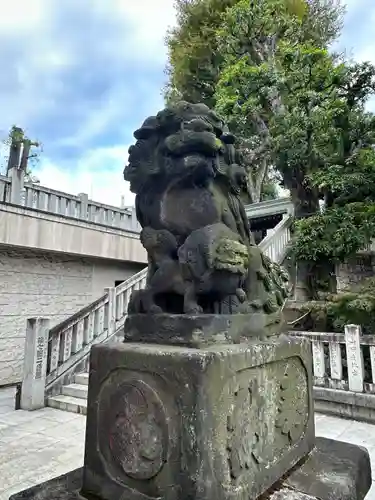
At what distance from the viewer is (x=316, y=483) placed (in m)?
1.65

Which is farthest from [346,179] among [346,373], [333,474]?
[333,474]

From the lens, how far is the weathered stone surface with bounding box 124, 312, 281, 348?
1542 millimetres

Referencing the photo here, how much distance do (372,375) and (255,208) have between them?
7.39 meters

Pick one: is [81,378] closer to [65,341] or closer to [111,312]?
[65,341]

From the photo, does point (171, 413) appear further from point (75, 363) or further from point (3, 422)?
point (75, 363)

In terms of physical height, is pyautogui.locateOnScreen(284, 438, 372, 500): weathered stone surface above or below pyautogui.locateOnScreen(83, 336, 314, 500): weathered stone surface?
below

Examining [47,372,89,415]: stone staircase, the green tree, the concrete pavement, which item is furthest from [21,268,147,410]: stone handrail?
the green tree

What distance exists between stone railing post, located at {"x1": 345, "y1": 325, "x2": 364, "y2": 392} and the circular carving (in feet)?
11.6

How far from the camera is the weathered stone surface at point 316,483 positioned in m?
1.55

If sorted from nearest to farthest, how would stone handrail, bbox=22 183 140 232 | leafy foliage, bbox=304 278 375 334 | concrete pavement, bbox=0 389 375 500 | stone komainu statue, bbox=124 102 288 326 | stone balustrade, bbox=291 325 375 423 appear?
stone komainu statue, bbox=124 102 288 326
concrete pavement, bbox=0 389 375 500
stone balustrade, bbox=291 325 375 423
leafy foliage, bbox=304 278 375 334
stone handrail, bbox=22 183 140 232

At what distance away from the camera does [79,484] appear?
1.71 meters

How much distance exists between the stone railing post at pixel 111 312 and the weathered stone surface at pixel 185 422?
4137 mm

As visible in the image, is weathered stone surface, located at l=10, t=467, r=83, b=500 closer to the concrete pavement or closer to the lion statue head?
the concrete pavement

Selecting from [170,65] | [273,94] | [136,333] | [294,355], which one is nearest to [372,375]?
[294,355]
